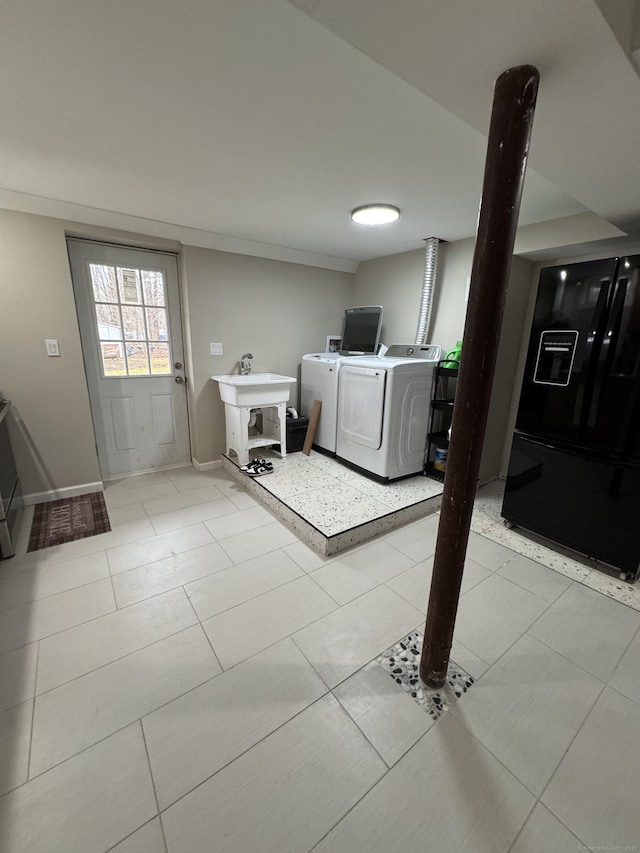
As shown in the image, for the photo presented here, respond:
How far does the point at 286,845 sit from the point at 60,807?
68 centimetres

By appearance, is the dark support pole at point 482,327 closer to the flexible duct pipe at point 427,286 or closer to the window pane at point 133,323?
the flexible duct pipe at point 427,286

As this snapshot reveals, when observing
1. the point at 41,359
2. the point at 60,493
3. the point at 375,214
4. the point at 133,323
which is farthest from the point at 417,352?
the point at 60,493

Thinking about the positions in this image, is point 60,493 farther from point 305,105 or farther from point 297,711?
point 305,105

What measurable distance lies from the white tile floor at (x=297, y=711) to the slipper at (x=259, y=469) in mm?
997

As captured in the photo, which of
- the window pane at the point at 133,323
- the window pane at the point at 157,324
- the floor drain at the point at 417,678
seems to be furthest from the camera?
the window pane at the point at 157,324

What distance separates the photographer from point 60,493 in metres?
2.84

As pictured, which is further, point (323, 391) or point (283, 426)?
point (323, 391)

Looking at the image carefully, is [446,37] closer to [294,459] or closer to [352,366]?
[352,366]

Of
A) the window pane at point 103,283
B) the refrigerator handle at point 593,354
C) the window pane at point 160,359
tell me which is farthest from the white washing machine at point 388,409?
the window pane at point 103,283

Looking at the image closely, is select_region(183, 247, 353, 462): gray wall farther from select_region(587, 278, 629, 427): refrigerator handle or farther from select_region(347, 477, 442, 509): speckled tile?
select_region(587, 278, 629, 427): refrigerator handle

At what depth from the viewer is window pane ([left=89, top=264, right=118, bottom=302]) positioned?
9.34ft

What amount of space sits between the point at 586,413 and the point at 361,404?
1603mm

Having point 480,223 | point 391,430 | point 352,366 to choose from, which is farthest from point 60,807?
point 352,366

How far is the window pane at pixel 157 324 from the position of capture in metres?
Answer: 3.15
